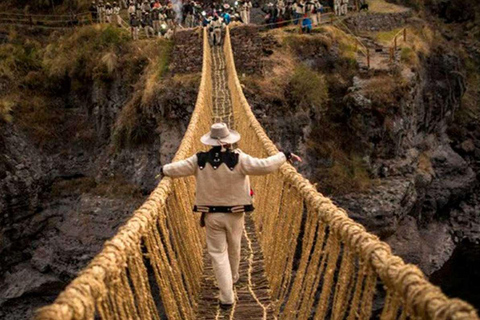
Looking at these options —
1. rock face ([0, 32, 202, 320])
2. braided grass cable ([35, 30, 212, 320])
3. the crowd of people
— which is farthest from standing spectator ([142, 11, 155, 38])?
braided grass cable ([35, 30, 212, 320])

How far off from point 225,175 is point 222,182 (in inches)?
2.5

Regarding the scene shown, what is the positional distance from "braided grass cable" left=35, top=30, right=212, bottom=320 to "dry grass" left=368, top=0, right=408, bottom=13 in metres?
18.8

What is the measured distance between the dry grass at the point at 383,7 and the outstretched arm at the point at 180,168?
19519mm

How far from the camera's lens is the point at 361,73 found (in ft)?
55.3

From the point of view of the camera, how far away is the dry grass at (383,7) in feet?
74.2

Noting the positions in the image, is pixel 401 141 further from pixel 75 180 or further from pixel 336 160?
pixel 75 180

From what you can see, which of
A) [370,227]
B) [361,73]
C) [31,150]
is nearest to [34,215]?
[31,150]

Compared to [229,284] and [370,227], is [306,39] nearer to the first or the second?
[370,227]

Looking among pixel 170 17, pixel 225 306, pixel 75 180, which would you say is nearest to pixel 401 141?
pixel 170 17

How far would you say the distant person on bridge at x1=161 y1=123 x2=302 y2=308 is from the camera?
4.39 meters

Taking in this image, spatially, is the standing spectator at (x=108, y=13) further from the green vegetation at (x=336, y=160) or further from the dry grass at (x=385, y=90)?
the dry grass at (x=385, y=90)

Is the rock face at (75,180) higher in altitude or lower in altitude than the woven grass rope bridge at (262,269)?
lower

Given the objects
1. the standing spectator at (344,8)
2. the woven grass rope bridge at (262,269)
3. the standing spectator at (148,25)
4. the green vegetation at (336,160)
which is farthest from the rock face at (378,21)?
the woven grass rope bridge at (262,269)

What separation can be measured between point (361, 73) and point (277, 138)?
4456 mm
